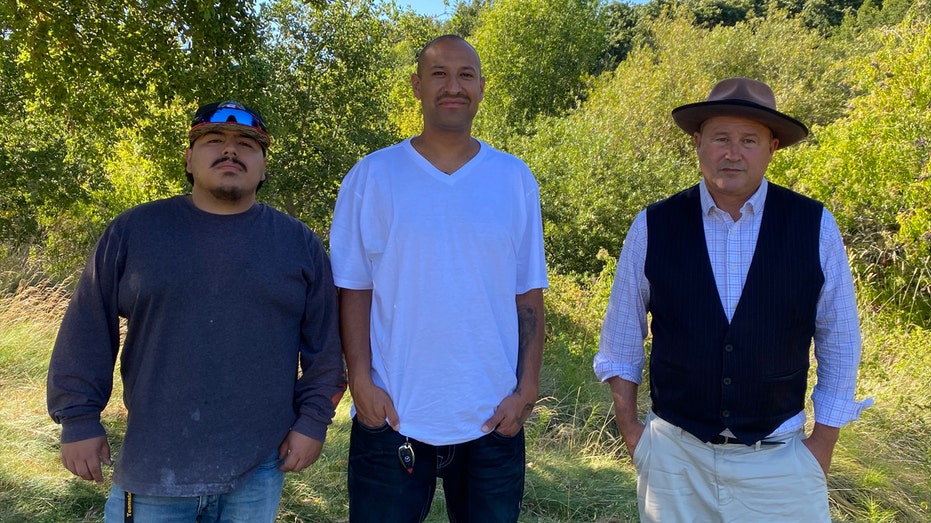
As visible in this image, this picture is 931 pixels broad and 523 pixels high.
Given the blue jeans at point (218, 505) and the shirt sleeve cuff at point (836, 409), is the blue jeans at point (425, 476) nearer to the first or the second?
the blue jeans at point (218, 505)

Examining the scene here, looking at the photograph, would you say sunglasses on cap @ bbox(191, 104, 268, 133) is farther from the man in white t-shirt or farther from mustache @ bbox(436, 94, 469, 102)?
mustache @ bbox(436, 94, 469, 102)

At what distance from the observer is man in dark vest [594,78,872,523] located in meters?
2.19

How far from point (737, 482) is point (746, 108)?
121 centimetres

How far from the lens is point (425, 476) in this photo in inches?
90.5

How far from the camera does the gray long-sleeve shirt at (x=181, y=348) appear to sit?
2.05 metres

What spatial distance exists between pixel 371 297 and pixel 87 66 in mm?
3715

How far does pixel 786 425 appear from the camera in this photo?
7.41ft

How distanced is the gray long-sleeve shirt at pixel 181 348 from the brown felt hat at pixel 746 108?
145 cm

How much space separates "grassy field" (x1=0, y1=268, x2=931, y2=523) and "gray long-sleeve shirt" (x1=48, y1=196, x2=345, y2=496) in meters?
1.85

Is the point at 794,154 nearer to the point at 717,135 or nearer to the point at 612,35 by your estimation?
the point at 717,135

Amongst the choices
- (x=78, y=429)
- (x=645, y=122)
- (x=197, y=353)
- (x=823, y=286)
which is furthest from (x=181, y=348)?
(x=645, y=122)

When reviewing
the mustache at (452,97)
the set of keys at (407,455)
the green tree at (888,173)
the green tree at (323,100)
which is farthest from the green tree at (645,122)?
the set of keys at (407,455)

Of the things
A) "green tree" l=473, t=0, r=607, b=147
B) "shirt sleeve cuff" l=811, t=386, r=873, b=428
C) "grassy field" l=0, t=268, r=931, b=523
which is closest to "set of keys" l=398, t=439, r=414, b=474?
"shirt sleeve cuff" l=811, t=386, r=873, b=428

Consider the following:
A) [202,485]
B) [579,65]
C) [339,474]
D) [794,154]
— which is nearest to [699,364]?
[202,485]
